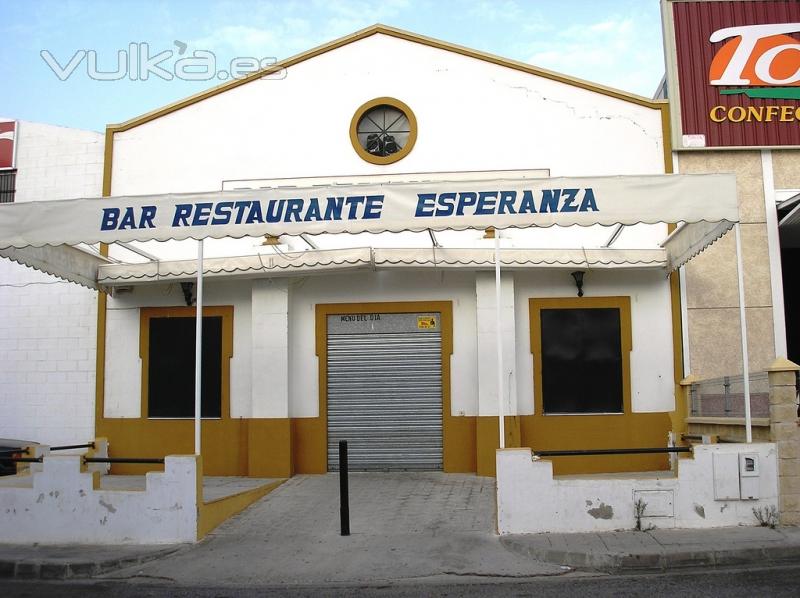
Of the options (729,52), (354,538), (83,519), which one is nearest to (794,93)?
(729,52)

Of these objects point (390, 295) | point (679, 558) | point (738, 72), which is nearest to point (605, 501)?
point (679, 558)

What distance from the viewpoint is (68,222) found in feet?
29.2

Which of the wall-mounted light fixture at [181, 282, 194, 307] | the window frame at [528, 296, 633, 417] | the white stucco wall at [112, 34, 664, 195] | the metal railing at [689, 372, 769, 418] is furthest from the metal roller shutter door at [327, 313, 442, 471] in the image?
the metal railing at [689, 372, 769, 418]

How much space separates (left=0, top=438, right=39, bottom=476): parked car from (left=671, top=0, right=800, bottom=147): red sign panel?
1118 centimetres

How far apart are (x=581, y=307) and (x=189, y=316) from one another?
20.7ft

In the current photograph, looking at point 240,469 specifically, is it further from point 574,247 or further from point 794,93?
point 794,93

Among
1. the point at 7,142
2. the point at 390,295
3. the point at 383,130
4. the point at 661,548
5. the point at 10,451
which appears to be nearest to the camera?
the point at 661,548

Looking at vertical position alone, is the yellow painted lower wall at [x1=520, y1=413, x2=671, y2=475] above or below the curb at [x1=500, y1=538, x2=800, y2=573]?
above

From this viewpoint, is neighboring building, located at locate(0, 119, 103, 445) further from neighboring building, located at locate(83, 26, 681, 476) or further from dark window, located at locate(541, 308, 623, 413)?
dark window, located at locate(541, 308, 623, 413)

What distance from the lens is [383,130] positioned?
12.8 metres

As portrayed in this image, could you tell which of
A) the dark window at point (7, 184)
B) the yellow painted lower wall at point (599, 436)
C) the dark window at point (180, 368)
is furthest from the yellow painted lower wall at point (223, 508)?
the dark window at point (7, 184)

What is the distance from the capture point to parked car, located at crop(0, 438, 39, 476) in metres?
11.2

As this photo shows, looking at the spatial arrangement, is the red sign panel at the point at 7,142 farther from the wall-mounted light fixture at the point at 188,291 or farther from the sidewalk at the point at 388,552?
the sidewalk at the point at 388,552

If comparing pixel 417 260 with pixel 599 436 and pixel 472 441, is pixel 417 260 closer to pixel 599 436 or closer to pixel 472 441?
pixel 472 441
